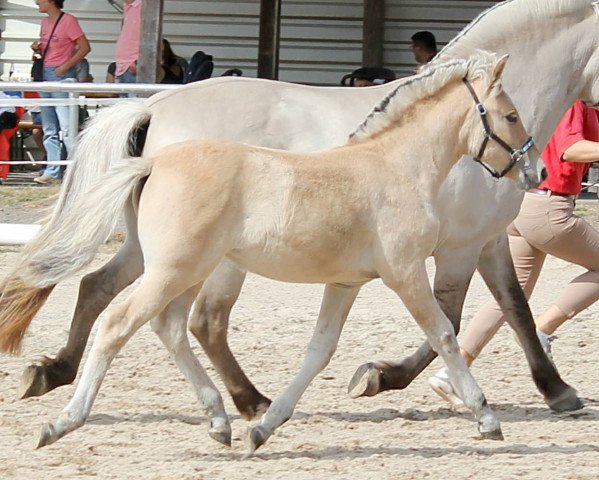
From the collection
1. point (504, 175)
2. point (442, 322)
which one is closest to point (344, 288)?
point (442, 322)

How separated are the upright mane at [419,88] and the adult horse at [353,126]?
0.76m

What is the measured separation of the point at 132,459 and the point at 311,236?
1085 mm

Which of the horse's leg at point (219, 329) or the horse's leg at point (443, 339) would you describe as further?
the horse's leg at point (219, 329)

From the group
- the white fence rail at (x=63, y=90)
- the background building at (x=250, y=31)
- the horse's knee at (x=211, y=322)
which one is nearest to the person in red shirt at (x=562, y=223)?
the horse's knee at (x=211, y=322)

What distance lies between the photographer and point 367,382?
18.7ft

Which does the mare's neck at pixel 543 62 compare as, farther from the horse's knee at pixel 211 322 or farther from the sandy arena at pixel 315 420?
the horse's knee at pixel 211 322

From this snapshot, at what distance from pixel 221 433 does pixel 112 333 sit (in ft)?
2.17

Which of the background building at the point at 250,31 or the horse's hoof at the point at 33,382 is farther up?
the background building at the point at 250,31

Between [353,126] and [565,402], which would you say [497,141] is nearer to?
[353,126]

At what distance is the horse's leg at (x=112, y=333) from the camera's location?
14.8 feet

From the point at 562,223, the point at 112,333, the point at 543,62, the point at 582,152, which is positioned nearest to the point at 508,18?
the point at 543,62

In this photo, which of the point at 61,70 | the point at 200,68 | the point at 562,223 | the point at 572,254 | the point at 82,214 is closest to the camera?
the point at 82,214

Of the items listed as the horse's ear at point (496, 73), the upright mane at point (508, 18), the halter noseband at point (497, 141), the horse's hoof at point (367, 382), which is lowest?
the horse's hoof at point (367, 382)

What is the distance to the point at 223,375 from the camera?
18.9ft
